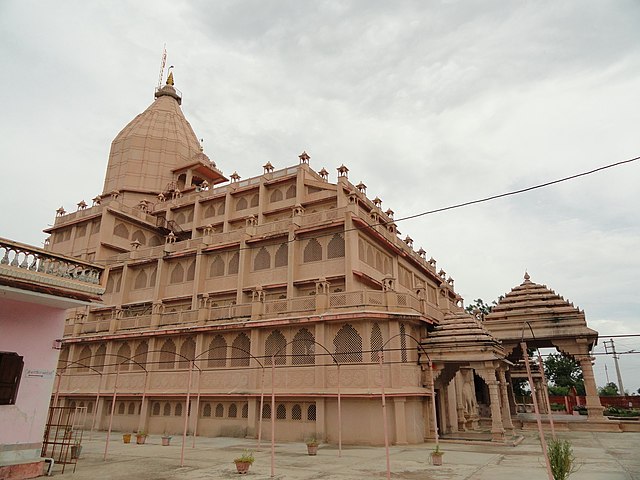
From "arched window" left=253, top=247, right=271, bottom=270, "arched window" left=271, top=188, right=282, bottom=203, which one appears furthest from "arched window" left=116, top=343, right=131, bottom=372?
"arched window" left=271, top=188, right=282, bottom=203

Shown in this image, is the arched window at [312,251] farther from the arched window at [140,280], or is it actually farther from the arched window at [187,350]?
the arched window at [140,280]

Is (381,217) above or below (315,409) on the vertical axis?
above

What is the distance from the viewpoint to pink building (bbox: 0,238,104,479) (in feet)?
36.9

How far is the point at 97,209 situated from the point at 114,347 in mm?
13506

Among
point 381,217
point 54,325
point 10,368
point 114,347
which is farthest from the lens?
point 381,217

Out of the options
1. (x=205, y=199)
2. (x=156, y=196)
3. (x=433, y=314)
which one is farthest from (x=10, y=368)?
(x=156, y=196)

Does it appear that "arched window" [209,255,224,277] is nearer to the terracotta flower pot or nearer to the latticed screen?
the latticed screen

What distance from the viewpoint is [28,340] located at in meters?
12.0

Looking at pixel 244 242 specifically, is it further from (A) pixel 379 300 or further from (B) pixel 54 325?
(B) pixel 54 325

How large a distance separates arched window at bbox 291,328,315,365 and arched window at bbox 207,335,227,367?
15.4 ft

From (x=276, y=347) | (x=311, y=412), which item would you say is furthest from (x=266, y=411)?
(x=276, y=347)

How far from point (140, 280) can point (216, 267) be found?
7.38 m

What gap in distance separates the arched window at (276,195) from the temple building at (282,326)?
0.17 m

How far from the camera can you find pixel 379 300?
858 inches
